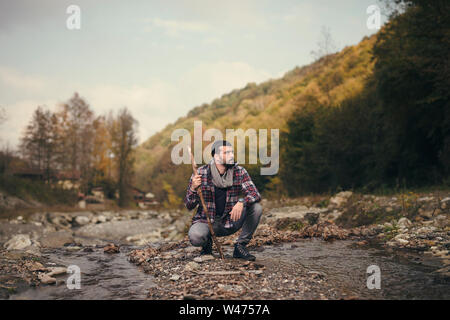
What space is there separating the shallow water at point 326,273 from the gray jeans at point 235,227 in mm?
649

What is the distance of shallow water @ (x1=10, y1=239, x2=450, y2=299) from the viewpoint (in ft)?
11.7

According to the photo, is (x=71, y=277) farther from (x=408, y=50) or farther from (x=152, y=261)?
(x=408, y=50)

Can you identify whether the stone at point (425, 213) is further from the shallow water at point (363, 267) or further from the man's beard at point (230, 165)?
the man's beard at point (230, 165)

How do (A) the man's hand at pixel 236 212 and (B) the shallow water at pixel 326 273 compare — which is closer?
(B) the shallow water at pixel 326 273

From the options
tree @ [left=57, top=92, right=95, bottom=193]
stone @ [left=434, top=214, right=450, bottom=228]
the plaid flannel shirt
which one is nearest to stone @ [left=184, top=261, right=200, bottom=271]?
the plaid flannel shirt

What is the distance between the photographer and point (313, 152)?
23.6 m

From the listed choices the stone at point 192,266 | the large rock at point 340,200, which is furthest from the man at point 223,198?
the large rock at point 340,200

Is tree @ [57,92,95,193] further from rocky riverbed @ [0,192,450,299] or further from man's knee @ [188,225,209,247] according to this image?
man's knee @ [188,225,209,247]

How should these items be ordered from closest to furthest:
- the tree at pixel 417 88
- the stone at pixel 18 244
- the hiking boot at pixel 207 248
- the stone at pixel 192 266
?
the stone at pixel 192 266 < the hiking boot at pixel 207 248 < the stone at pixel 18 244 < the tree at pixel 417 88

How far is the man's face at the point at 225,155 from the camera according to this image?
14.8ft

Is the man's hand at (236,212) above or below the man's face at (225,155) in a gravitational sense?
below

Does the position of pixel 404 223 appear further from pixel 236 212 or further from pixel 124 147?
pixel 124 147

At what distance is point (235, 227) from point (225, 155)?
1.08 meters

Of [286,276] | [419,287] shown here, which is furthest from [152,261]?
[419,287]
